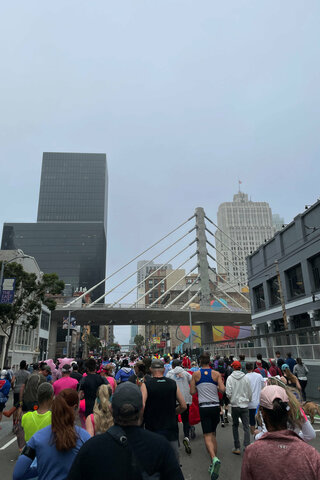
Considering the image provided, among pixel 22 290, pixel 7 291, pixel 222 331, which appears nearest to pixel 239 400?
pixel 7 291

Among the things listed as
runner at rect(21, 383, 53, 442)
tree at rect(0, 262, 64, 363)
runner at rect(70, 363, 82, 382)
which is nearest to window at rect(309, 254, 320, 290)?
tree at rect(0, 262, 64, 363)

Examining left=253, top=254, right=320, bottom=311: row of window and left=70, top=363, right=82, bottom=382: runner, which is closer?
left=70, top=363, right=82, bottom=382: runner

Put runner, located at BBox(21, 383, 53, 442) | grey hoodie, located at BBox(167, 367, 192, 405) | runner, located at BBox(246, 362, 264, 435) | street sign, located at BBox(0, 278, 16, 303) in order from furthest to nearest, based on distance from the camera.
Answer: street sign, located at BBox(0, 278, 16, 303) → grey hoodie, located at BBox(167, 367, 192, 405) → runner, located at BBox(246, 362, 264, 435) → runner, located at BBox(21, 383, 53, 442)

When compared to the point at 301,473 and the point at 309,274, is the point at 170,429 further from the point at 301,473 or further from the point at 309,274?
the point at 309,274

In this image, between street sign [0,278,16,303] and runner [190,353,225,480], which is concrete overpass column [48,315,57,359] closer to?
street sign [0,278,16,303]

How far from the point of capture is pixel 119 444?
210 centimetres

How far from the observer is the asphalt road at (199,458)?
6039 millimetres

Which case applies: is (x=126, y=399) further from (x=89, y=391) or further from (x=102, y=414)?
(x=89, y=391)

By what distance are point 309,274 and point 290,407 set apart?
29029 mm

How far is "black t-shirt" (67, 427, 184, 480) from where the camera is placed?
6.64 feet

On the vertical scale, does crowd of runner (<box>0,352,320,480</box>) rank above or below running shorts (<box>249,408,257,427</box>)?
above

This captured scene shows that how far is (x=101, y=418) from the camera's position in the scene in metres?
4.55

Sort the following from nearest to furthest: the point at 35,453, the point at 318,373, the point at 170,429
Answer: the point at 35,453, the point at 170,429, the point at 318,373

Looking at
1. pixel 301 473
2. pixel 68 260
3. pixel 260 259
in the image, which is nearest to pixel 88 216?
pixel 68 260
